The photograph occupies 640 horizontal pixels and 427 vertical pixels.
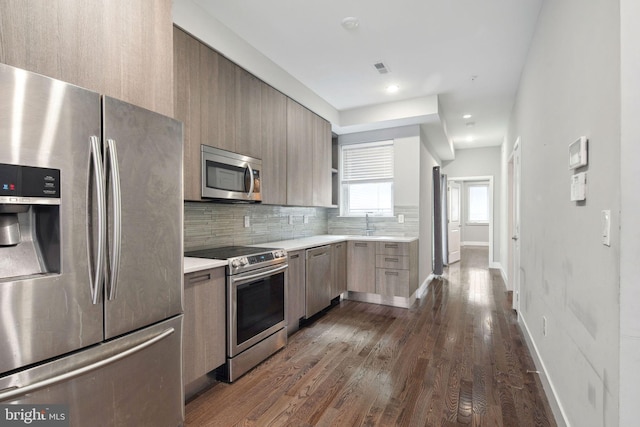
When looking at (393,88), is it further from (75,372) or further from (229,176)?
(75,372)

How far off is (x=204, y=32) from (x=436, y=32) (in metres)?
1.97

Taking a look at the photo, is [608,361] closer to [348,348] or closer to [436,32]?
[348,348]

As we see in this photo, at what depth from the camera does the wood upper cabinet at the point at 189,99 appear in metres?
2.21

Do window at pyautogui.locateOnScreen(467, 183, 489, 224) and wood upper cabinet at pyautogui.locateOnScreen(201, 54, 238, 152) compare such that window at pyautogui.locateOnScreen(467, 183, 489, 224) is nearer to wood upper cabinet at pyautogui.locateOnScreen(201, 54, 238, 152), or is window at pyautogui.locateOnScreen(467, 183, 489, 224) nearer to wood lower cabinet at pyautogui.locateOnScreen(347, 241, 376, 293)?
wood lower cabinet at pyautogui.locateOnScreen(347, 241, 376, 293)

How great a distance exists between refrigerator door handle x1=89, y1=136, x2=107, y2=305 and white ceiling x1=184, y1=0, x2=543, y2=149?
1.69 meters

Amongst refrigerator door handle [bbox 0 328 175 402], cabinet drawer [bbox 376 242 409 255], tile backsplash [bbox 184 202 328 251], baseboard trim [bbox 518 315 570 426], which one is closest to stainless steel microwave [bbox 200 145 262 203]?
tile backsplash [bbox 184 202 328 251]

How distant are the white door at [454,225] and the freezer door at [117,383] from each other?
6.61 metres

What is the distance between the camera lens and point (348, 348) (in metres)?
2.90

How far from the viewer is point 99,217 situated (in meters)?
1.29

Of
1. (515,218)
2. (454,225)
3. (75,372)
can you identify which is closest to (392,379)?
(75,372)

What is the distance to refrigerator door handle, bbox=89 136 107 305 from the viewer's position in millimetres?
1275

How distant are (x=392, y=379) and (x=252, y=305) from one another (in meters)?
1.25

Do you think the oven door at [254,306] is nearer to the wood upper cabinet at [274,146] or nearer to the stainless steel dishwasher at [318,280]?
the stainless steel dishwasher at [318,280]

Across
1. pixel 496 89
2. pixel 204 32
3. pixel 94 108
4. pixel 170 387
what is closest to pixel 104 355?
pixel 170 387
